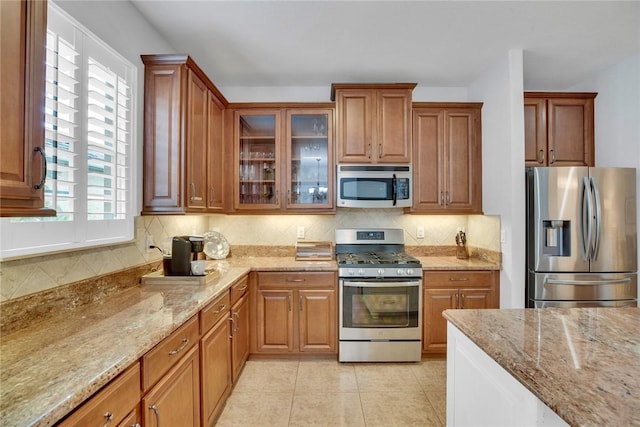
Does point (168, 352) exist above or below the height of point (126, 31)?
below

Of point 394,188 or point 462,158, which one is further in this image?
point 462,158

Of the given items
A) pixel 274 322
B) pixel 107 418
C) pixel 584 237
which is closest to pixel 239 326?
pixel 274 322

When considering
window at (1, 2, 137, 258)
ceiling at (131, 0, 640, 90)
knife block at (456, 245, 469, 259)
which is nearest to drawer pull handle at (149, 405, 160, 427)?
window at (1, 2, 137, 258)

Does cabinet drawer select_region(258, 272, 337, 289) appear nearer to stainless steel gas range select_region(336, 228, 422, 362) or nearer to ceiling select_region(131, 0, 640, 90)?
stainless steel gas range select_region(336, 228, 422, 362)

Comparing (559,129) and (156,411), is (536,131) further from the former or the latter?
(156,411)

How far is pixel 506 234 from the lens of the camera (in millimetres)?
2709

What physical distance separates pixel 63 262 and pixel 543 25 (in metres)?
3.35

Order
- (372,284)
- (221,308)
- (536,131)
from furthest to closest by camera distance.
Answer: (536,131) < (372,284) < (221,308)

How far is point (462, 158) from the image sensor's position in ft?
10.3

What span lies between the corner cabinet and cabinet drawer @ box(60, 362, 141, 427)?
83.3 inches

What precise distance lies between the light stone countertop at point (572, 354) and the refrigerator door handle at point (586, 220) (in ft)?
3.95

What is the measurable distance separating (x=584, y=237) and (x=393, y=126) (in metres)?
1.81

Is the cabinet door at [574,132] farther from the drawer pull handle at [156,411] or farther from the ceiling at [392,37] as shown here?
the drawer pull handle at [156,411]

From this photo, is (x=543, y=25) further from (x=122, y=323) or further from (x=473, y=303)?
(x=122, y=323)
